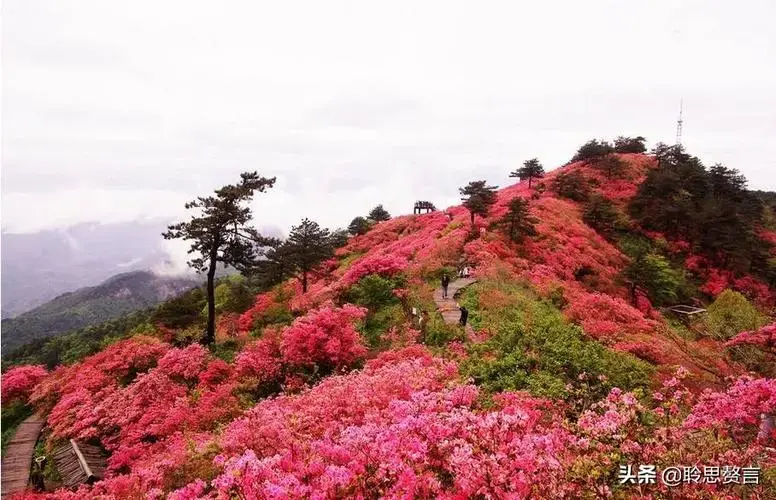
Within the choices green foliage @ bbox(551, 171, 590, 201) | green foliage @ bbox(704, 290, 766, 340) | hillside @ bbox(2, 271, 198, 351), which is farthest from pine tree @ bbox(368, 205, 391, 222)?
hillside @ bbox(2, 271, 198, 351)

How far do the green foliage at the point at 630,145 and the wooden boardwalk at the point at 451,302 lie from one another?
132 feet

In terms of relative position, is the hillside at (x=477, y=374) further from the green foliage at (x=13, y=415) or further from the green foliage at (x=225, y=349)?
the green foliage at (x=13, y=415)

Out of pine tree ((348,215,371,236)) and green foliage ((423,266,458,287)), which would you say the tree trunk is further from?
pine tree ((348,215,371,236))

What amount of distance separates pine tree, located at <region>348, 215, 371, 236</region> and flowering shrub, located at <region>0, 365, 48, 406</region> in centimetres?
3108

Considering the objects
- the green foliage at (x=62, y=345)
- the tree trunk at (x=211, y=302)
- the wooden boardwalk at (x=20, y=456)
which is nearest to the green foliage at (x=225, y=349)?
the tree trunk at (x=211, y=302)

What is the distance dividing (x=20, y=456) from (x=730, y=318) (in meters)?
33.3

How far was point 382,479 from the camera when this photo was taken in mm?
7078

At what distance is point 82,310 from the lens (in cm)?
14175

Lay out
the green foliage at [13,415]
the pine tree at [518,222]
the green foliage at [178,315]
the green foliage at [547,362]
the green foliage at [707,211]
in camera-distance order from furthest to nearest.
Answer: the green foliage at [707,211] < the pine tree at [518,222] < the green foliage at [178,315] < the green foliage at [13,415] < the green foliage at [547,362]

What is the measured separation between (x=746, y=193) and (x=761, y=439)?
46241mm

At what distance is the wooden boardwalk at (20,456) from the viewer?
1591cm

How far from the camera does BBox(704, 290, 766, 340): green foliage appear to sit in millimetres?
21578

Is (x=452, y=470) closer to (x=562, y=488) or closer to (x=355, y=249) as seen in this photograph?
(x=562, y=488)

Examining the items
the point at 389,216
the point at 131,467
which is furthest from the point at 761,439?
the point at 389,216
